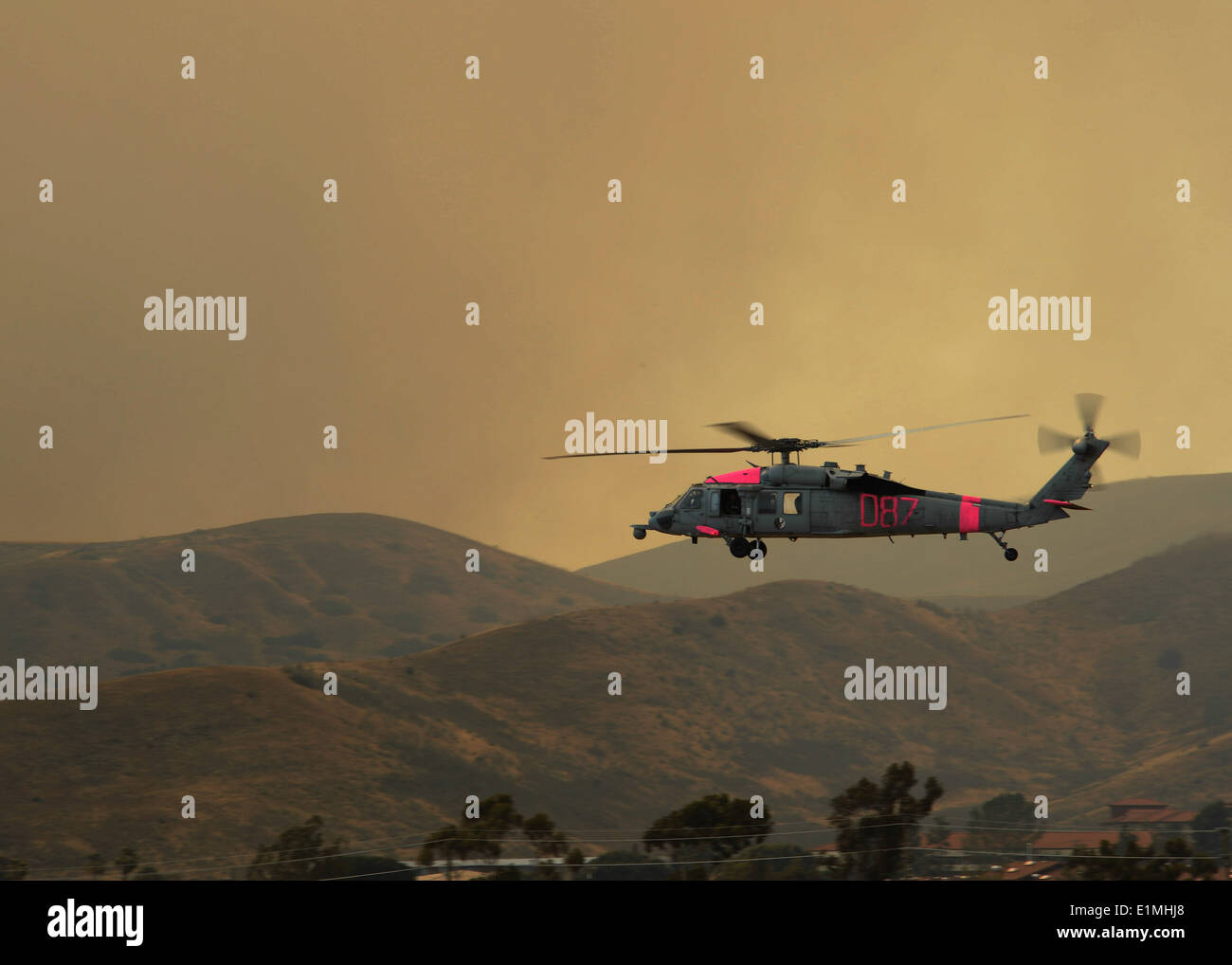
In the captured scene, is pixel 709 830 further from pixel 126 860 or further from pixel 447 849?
pixel 126 860

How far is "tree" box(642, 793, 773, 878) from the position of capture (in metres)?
137

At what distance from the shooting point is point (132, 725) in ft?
625

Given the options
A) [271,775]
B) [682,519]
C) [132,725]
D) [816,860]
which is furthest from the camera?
[132,725]

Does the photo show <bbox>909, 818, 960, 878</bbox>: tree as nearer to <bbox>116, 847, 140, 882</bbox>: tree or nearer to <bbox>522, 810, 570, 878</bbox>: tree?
<bbox>522, 810, 570, 878</bbox>: tree

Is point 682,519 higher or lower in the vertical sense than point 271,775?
higher

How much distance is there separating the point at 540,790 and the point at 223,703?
47295mm

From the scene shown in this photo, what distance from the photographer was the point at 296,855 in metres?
143

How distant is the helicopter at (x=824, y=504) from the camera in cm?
5206

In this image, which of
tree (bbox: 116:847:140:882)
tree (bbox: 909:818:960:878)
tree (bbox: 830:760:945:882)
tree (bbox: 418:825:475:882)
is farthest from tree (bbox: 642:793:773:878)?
tree (bbox: 116:847:140:882)

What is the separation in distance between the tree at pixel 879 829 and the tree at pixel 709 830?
10007mm

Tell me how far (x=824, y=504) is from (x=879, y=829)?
330 ft
